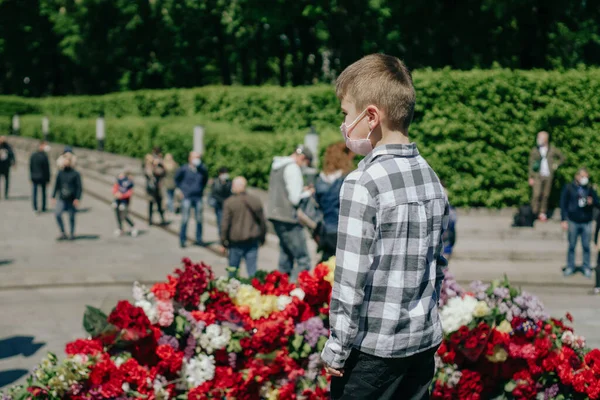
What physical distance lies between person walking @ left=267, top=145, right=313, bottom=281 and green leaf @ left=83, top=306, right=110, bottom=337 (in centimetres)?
531

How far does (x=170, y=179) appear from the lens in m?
19.2

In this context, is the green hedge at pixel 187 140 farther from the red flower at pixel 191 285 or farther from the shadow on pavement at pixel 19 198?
the red flower at pixel 191 285

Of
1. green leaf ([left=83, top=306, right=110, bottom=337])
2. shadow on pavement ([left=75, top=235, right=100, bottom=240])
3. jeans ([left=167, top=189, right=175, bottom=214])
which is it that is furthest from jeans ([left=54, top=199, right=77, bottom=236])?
green leaf ([left=83, top=306, right=110, bottom=337])

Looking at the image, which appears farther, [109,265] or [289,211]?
[109,265]

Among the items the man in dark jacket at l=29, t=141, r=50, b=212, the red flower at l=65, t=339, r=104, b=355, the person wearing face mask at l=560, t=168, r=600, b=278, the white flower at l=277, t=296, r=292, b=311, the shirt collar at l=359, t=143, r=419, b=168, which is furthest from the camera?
the man in dark jacket at l=29, t=141, r=50, b=212

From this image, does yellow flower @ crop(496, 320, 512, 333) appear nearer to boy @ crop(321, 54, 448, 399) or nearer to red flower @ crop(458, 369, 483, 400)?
red flower @ crop(458, 369, 483, 400)

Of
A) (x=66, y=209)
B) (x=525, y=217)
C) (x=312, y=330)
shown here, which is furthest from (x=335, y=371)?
(x=66, y=209)

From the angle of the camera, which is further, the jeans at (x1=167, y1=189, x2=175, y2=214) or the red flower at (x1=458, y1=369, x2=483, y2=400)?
the jeans at (x1=167, y1=189, x2=175, y2=214)

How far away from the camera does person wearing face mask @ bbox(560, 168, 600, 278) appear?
13.2 m

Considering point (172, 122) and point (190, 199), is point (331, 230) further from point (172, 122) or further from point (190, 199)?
point (172, 122)

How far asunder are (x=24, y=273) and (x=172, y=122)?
1559 centimetres

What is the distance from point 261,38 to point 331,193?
26461mm

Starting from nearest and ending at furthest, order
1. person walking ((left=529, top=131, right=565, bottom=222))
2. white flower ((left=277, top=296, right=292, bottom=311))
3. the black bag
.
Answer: white flower ((left=277, top=296, right=292, bottom=311)) → the black bag → person walking ((left=529, top=131, right=565, bottom=222))

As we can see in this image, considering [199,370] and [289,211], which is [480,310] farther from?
[289,211]
